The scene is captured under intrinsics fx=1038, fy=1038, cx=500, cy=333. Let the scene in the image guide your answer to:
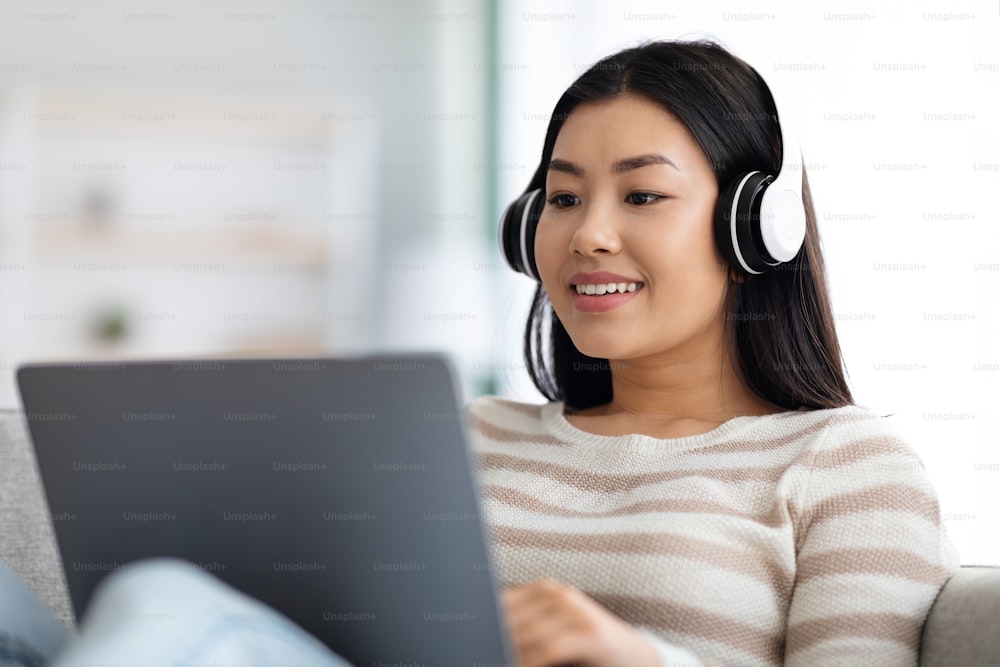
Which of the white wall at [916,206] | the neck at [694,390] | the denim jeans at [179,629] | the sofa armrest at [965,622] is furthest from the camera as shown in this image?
the white wall at [916,206]

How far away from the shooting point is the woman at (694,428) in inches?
42.1

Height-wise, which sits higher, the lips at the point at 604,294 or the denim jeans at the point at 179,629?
the lips at the point at 604,294

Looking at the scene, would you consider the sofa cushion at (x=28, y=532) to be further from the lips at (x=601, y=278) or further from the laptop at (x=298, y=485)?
the lips at (x=601, y=278)

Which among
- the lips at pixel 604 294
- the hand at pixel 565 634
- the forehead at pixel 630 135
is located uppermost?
the forehead at pixel 630 135

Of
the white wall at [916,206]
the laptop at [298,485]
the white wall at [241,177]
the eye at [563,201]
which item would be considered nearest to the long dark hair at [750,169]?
the eye at [563,201]

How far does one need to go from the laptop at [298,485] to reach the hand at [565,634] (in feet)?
0.23

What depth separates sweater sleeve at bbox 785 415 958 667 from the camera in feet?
3.37

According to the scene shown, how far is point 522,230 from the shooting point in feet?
4.68

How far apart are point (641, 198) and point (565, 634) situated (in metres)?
0.59

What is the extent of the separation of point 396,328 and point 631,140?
122 inches

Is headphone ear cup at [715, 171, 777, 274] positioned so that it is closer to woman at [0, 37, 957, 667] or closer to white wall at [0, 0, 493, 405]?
woman at [0, 37, 957, 667]

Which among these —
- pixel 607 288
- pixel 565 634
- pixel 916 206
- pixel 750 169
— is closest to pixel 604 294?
pixel 607 288

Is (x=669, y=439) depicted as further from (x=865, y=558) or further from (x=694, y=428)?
(x=865, y=558)

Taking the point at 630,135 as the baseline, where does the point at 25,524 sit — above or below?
below
